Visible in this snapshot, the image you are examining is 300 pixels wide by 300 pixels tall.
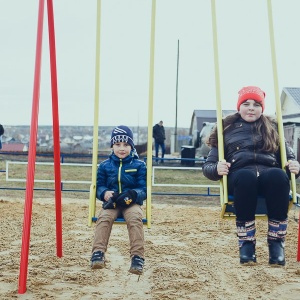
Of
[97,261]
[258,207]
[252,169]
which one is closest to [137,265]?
[97,261]

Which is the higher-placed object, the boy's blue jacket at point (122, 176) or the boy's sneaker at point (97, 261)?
the boy's blue jacket at point (122, 176)

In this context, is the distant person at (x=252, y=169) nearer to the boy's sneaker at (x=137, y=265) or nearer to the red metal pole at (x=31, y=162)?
the boy's sneaker at (x=137, y=265)

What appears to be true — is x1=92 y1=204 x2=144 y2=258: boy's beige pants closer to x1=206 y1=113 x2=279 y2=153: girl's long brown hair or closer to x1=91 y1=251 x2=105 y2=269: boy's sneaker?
x1=91 y1=251 x2=105 y2=269: boy's sneaker

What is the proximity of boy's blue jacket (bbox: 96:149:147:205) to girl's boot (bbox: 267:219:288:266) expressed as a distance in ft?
3.33

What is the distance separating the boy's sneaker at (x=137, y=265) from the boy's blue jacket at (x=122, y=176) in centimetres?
53

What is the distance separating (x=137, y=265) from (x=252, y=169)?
1.13 m

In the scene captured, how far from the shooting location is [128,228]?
12.6 feet

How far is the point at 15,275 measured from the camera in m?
4.27

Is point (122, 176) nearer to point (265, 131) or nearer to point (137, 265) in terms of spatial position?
point (137, 265)

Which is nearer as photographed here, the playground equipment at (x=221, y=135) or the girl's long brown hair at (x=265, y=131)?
the playground equipment at (x=221, y=135)

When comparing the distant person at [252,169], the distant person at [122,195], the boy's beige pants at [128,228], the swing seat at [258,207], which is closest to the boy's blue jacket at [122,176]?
the distant person at [122,195]

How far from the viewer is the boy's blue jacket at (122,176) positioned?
4051mm

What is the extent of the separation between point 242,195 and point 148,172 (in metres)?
0.80

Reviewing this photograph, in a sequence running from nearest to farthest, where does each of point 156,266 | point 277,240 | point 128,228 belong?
point 277,240, point 128,228, point 156,266
